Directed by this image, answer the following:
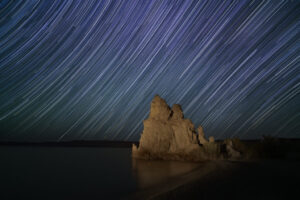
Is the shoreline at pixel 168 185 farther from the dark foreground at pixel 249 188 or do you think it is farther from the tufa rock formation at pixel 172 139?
the tufa rock formation at pixel 172 139

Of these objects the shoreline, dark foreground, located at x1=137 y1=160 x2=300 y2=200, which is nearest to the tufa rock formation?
the shoreline

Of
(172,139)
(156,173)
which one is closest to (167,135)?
(172,139)

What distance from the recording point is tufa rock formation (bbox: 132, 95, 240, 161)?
1115 inches

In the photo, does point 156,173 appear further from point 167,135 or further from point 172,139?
point 167,135

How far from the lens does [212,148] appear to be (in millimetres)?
27297

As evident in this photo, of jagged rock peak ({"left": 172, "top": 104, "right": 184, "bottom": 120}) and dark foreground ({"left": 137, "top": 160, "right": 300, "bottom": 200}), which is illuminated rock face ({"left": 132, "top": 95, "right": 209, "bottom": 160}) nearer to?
jagged rock peak ({"left": 172, "top": 104, "right": 184, "bottom": 120})

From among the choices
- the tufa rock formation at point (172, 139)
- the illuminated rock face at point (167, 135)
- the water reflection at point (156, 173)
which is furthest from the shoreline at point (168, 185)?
the illuminated rock face at point (167, 135)

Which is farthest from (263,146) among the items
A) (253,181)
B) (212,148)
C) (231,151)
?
(253,181)

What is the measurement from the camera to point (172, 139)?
30.0 metres

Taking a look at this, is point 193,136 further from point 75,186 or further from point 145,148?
point 75,186

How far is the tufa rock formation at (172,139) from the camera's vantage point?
92.9 ft

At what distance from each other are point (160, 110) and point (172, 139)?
12.7 feet

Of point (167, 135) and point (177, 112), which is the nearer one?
point (167, 135)

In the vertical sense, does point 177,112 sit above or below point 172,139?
above
